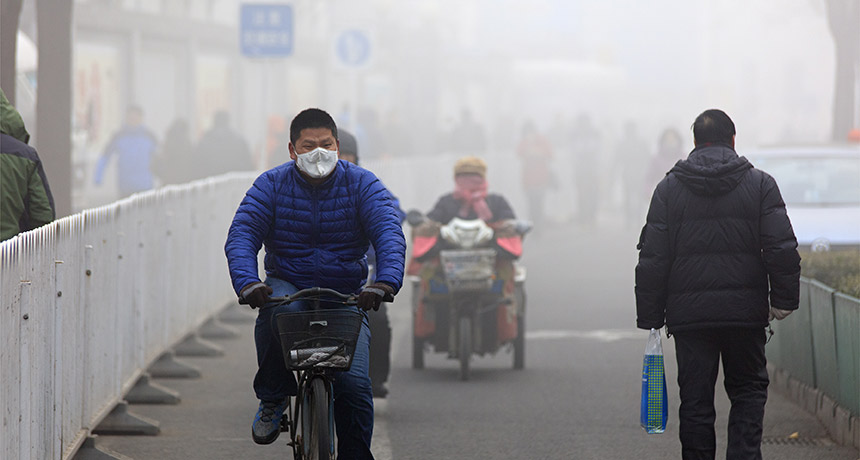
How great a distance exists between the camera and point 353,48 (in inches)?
1021

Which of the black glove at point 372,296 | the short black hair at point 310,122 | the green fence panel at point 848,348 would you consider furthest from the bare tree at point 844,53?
the black glove at point 372,296

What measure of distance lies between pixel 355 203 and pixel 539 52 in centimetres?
7927

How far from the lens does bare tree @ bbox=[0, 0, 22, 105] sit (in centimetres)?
1270

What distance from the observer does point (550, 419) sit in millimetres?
9484

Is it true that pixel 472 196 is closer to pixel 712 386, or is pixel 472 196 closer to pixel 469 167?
pixel 469 167

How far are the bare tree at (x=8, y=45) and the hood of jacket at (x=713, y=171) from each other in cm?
717

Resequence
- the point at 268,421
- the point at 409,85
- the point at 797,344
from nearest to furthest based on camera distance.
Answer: the point at 268,421 < the point at 797,344 < the point at 409,85

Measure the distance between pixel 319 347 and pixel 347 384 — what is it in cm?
36

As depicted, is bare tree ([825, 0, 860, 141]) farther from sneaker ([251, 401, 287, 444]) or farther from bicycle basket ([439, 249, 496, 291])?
sneaker ([251, 401, 287, 444])

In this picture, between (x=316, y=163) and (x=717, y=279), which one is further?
(x=717, y=279)

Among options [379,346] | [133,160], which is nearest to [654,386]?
[379,346]

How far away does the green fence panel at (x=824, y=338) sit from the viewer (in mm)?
8789

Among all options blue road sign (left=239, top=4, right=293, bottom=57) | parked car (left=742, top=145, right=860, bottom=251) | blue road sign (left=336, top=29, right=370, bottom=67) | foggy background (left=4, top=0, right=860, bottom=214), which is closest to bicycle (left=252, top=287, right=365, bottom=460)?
parked car (left=742, top=145, right=860, bottom=251)

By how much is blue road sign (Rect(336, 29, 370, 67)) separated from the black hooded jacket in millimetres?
19117
